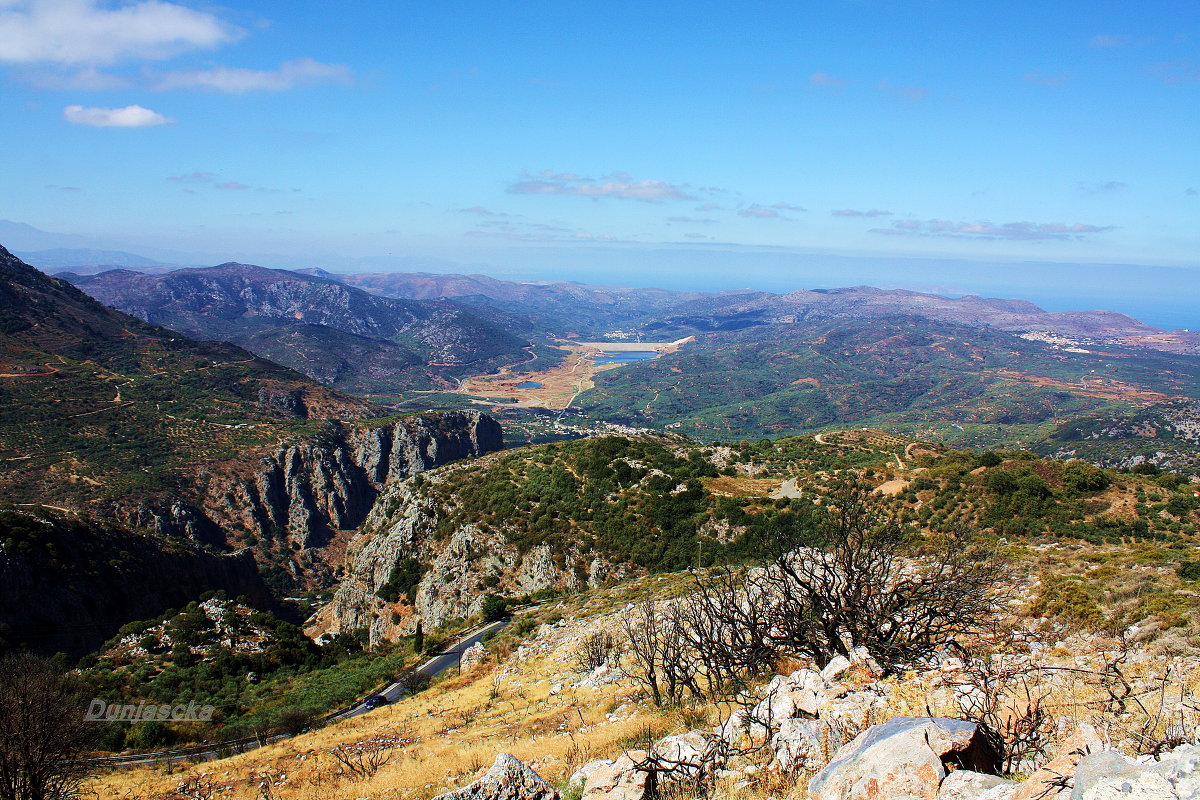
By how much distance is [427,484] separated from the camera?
172 feet

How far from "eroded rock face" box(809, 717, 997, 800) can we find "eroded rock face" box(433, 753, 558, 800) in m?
4.65

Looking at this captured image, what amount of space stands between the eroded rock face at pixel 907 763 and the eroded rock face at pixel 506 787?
4.65 metres

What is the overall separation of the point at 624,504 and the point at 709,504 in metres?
6.46

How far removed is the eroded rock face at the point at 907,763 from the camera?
251 inches

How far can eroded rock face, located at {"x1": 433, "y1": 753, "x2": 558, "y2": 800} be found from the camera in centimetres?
936

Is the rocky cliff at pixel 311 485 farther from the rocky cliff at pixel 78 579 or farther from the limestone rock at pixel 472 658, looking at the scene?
the limestone rock at pixel 472 658

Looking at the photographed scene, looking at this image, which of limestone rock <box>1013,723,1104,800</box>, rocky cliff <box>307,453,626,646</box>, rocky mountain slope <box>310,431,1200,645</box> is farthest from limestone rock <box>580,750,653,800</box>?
rocky cliff <box>307,453,626,646</box>

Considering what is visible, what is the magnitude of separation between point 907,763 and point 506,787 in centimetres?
642

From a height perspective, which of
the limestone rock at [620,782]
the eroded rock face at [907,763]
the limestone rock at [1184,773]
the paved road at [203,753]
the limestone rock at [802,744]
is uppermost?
the limestone rock at [1184,773]

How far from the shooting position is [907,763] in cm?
655

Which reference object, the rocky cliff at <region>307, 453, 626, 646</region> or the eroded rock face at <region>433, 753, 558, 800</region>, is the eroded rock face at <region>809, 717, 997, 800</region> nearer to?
the eroded rock face at <region>433, 753, 558, 800</region>

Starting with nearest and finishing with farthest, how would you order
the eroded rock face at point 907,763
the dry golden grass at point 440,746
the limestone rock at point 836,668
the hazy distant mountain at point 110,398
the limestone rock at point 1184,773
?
the limestone rock at point 1184,773 < the eroded rock face at point 907,763 < the limestone rock at point 836,668 < the dry golden grass at point 440,746 < the hazy distant mountain at point 110,398

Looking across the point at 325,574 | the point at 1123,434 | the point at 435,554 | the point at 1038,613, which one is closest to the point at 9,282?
the point at 325,574

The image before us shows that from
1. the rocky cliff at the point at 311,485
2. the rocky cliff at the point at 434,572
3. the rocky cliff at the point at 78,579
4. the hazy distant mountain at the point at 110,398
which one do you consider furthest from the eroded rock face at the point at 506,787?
the hazy distant mountain at the point at 110,398
